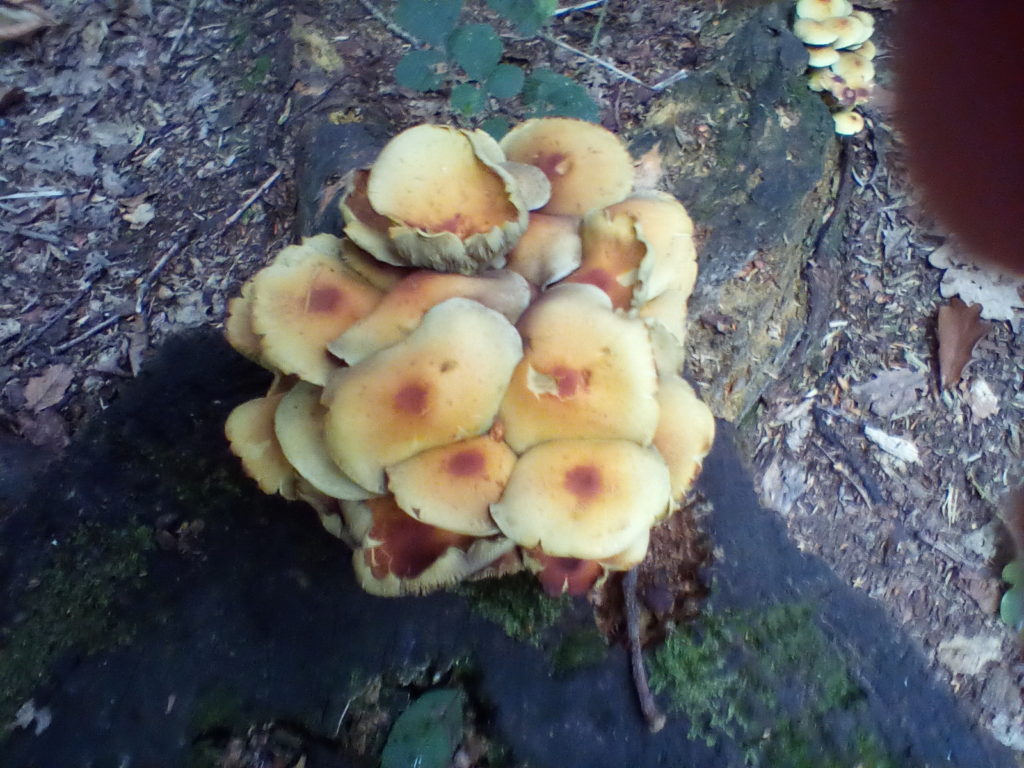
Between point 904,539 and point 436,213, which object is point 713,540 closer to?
point 436,213

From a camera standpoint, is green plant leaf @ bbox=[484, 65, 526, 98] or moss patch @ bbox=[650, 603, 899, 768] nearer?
moss patch @ bbox=[650, 603, 899, 768]

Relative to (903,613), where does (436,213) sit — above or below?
above

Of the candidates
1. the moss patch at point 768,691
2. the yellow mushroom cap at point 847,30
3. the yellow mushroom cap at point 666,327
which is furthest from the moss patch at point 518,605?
the yellow mushroom cap at point 847,30

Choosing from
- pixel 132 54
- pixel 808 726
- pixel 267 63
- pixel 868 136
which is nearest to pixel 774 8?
pixel 868 136

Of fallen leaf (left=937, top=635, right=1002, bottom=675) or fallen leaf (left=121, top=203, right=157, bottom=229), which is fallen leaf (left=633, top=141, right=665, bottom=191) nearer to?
fallen leaf (left=937, top=635, right=1002, bottom=675)

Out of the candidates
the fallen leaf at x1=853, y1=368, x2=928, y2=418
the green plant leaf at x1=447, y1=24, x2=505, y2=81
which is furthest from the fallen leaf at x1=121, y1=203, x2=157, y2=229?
the fallen leaf at x1=853, y1=368, x2=928, y2=418

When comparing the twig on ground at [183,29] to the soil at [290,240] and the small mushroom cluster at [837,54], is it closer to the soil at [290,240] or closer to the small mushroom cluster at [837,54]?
the soil at [290,240]

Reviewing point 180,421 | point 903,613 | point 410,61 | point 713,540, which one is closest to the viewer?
point 713,540
